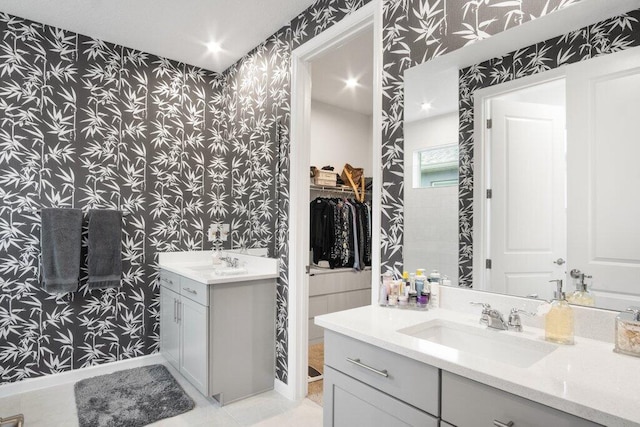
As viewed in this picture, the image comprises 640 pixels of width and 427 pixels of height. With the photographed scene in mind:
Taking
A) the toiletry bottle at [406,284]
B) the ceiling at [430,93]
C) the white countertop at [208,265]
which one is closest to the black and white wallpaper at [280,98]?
Result: the white countertop at [208,265]

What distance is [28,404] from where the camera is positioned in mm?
2441

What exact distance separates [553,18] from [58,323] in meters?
Result: 3.53

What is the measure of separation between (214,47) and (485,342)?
2926mm

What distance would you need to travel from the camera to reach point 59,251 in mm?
2672

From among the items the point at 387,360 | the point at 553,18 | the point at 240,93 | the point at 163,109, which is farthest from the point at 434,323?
the point at 163,109

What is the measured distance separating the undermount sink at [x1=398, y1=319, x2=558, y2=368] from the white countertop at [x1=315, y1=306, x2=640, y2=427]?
0.03 meters

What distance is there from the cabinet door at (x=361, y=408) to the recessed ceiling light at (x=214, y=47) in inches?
105

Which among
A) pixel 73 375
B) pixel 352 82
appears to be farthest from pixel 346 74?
pixel 73 375

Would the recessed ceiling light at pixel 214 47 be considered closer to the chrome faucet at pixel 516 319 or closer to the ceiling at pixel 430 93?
the ceiling at pixel 430 93

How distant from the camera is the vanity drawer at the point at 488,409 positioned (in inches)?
33.2

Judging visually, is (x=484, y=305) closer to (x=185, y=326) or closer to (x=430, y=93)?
(x=430, y=93)

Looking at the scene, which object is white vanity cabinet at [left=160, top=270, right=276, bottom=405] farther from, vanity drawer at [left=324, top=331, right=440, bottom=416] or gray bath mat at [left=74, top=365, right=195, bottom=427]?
vanity drawer at [left=324, top=331, right=440, bottom=416]

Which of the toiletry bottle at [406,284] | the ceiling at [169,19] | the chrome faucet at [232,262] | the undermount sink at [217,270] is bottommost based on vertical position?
the undermount sink at [217,270]

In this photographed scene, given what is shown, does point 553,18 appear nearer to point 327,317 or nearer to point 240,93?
point 327,317
